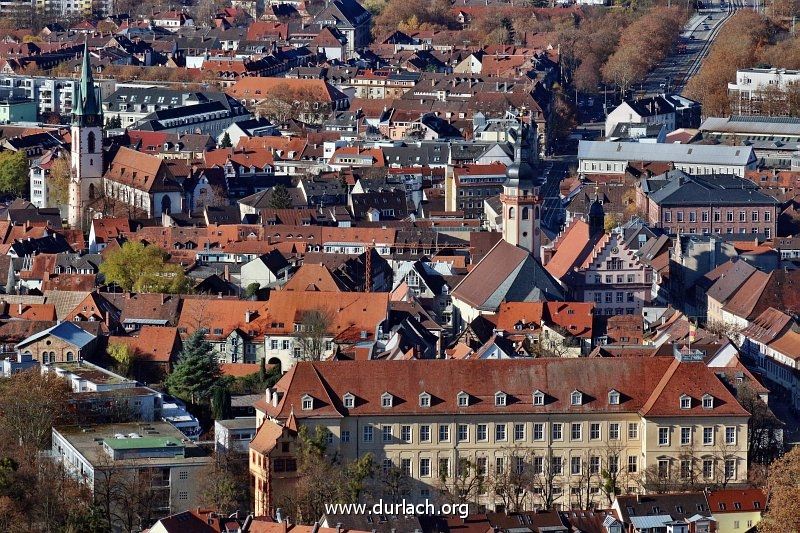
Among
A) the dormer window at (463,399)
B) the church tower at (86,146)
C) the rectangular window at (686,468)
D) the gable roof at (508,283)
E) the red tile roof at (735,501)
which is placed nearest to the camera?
the red tile roof at (735,501)

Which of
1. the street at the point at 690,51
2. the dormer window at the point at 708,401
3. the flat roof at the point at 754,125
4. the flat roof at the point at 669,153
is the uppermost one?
the street at the point at 690,51

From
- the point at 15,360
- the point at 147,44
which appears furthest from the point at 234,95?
the point at 15,360

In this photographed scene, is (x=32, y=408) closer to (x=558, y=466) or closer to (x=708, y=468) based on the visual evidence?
(x=558, y=466)

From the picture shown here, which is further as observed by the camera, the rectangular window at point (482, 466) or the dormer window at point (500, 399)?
the dormer window at point (500, 399)

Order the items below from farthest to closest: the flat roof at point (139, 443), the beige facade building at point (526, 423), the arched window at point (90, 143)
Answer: the arched window at point (90, 143) < the beige facade building at point (526, 423) < the flat roof at point (139, 443)

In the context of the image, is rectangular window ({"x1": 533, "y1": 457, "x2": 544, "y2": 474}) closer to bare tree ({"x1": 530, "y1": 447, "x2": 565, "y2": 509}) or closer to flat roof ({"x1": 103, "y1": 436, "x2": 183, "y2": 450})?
bare tree ({"x1": 530, "y1": 447, "x2": 565, "y2": 509})

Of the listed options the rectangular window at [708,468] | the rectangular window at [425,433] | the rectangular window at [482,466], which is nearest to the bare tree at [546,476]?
the rectangular window at [482,466]

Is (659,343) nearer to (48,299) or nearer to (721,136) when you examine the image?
(48,299)

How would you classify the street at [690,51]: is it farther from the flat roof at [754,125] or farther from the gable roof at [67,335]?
the gable roof at [67,335]
